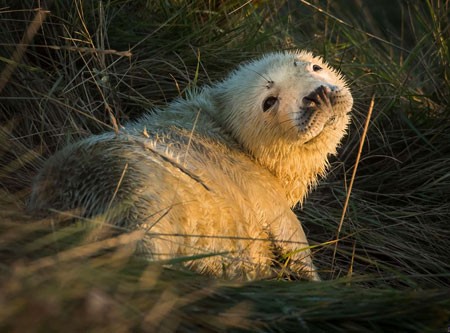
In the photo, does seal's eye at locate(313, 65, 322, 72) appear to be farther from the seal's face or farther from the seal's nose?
the seal's nose

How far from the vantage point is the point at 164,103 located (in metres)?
4.90

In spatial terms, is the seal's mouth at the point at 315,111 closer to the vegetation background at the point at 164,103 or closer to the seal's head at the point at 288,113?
the seal's head at the point at 288,113

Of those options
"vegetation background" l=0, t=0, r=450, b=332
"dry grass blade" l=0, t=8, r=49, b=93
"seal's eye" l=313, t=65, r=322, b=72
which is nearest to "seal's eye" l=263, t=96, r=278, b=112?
"seal's eye" l=313, t=65, r=322, b=72

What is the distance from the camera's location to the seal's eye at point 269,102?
4047 millimetres

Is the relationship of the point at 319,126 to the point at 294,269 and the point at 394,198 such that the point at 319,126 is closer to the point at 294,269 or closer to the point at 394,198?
the point at 294,269

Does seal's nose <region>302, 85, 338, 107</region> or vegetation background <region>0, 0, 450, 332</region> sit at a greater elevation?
seal's nose <region>302, 85, 338, 107</region>

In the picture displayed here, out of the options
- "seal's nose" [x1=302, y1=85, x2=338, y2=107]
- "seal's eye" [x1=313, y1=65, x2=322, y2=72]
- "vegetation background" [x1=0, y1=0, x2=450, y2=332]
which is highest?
"seal's eye" [x1=313, y1=65, x2=322, y2=72]

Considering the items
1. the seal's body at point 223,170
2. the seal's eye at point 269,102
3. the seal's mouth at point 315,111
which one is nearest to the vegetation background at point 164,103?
the seal's body at point 223,170

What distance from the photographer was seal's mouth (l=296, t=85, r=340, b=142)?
3.89m

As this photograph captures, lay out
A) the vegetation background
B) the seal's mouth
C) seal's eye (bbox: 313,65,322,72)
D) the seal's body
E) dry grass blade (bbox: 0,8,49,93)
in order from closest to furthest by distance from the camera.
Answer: the vegetation background, the seal's body, the seal's mouth, seal's eye (bbox: 313,65,322,72), dry grass blade (bbox: 0,8,49,93)

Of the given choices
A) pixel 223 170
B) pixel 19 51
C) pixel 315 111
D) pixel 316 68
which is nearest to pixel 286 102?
pixel 315 111

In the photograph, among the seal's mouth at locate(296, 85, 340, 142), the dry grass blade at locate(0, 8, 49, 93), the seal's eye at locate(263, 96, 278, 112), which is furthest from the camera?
the dry grass blade at locate(0, 8, 49, 93)

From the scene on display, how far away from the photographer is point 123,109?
189 inches

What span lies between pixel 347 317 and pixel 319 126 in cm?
133
